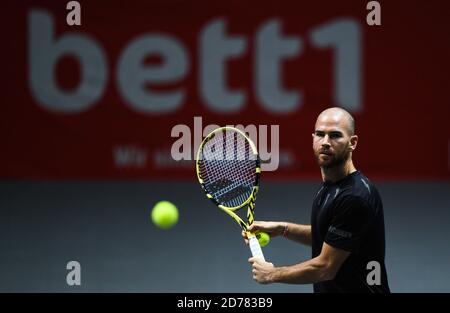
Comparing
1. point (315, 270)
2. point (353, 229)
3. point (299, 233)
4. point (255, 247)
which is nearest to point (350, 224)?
point (353, 229)

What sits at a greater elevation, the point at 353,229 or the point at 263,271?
the point at 353,229

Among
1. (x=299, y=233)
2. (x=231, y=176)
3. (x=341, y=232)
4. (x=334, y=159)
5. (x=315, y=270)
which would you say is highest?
(x=231, y=176)

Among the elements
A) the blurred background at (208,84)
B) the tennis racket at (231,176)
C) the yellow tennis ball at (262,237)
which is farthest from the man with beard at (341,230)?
the blurred background at (208,84)

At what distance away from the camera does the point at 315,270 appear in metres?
3.03

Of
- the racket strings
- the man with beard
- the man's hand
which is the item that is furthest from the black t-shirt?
the racket strings

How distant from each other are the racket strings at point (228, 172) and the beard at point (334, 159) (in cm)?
55

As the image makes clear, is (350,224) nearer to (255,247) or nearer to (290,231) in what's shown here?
(255,247)

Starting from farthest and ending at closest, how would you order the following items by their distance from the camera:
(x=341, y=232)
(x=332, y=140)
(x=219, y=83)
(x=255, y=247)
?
(x=219, y=83)
(x=255, y=247)
(x=332, y=140)
(x=341, y=232)

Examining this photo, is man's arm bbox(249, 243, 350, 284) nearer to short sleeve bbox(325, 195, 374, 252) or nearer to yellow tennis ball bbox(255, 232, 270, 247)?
short sleeve bbox(325, 195, 374, 252)

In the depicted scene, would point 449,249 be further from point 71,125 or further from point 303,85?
point 71,125

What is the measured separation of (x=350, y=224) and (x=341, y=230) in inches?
1.8

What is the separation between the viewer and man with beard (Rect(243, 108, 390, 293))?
3025mm
